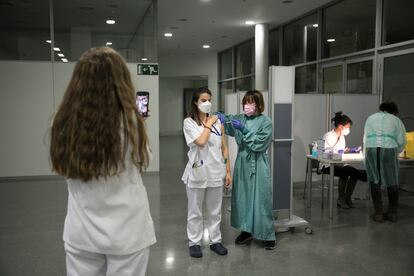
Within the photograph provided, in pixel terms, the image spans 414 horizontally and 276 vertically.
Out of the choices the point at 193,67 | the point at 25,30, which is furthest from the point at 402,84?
the point at 193,67

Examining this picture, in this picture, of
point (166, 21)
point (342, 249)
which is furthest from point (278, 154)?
point (166, 21)

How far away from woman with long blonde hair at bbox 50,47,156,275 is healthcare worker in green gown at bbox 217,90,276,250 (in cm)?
214

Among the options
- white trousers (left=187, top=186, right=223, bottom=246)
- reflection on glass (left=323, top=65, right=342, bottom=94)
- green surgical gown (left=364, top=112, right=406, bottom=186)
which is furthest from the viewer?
reflection on glass (left=323, top=65, right=342, bottom=94)

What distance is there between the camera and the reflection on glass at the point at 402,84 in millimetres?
5938

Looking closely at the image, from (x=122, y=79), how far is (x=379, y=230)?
3.73 meters

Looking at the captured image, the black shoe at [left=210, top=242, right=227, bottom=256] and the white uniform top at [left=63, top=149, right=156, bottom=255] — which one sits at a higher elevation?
the white uniform top at [left=63, top=149, right=156, bottom=255]

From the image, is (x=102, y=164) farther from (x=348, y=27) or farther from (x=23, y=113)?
(x=348, y=27)

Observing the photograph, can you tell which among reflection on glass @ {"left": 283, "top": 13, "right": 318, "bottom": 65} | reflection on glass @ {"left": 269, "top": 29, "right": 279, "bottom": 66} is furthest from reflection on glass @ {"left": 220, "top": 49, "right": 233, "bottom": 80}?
reflection on glass @ {"left": 283, "top": 13, "right": 318, "bottom": 65}

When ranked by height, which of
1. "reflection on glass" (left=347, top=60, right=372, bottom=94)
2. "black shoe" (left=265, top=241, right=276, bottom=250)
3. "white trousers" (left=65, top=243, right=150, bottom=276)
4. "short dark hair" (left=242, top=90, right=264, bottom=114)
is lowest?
A: "black shoe" (left=265, top=241, right=276, bottom=250)

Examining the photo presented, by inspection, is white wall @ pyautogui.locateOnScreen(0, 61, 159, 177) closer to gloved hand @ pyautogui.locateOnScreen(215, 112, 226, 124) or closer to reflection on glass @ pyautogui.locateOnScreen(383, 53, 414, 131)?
gloved hand @ pyautogui.locateOnScreen(215, 112, 226, 124)

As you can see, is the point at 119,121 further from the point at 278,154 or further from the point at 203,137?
the point at 278,154

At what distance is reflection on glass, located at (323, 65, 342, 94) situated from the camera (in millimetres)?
7660

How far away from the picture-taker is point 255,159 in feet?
11.6

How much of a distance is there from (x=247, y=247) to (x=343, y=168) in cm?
211
